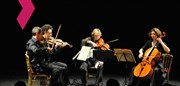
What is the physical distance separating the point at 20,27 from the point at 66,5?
3.97 ft

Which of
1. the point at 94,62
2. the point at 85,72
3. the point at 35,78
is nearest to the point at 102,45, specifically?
the point at 94,62

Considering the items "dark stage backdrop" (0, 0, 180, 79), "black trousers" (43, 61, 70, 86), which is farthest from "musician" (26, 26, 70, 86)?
"dark stage backdrop" (0, 0, 180, 79)

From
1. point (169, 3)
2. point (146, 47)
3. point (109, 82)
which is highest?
point (169, 3)

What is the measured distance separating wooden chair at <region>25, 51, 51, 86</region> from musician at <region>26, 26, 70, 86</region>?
0.06 meters

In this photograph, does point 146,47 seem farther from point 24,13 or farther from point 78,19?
point 24,13

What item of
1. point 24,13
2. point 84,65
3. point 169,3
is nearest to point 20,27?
point 24,13

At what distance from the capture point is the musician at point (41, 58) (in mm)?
5121

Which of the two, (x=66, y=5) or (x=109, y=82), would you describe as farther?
(x=66, y=5)

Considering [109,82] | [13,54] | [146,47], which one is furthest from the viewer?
[13,54]

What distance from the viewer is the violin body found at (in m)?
5.29

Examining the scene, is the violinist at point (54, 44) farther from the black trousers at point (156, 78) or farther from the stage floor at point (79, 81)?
the black trousers at point (156, 78)

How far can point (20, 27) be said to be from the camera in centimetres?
812

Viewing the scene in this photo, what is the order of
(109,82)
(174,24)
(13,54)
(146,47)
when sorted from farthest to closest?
(13,54), (174,24), (109,82), (146,47)

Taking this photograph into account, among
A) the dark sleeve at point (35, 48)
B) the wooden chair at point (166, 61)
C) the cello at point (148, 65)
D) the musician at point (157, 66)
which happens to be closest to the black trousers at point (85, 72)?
the musician at point (157, 66)
